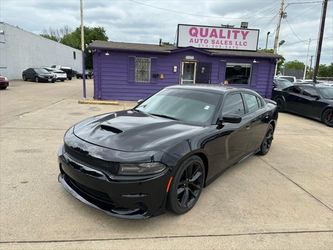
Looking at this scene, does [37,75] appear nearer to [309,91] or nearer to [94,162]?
[309,91]

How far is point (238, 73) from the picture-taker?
47.9 feet

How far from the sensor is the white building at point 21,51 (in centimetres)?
2341

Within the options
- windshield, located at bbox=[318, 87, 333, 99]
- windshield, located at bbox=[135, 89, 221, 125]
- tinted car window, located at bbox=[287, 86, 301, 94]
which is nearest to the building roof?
tinted car window, located at bbox=[287, 86, 301, 94]

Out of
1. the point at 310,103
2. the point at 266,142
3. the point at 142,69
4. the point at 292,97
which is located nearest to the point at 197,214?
the point at 266,142

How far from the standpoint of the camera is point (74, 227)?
8.87 feet

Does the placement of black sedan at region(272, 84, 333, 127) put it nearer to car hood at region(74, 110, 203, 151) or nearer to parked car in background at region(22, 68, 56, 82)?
car hood at region(74, 110, 203, 151)

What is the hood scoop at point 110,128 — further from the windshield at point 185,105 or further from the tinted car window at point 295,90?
the tinted car window at point 295,90

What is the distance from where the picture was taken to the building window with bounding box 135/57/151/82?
13203 millimetres

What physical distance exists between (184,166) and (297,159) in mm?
3648

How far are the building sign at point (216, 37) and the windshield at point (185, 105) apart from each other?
412 inches

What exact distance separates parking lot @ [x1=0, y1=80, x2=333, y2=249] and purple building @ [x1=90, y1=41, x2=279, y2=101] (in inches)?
328

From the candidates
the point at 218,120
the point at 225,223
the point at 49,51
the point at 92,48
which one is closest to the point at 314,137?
the point at 218,120

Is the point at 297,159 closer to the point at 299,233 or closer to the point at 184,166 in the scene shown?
the point at 299,233

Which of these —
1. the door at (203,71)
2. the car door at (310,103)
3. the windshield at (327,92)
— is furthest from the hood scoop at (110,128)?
the door at (203,71)
